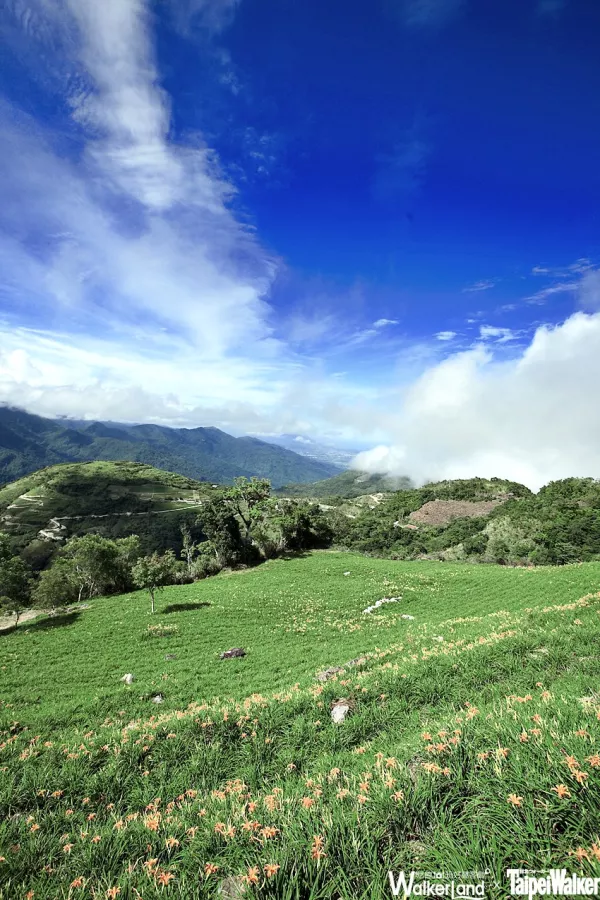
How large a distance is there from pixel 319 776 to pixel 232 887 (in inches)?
92.4

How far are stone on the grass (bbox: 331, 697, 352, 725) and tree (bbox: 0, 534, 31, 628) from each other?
31.0m

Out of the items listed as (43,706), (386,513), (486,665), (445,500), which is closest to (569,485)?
(445,500)

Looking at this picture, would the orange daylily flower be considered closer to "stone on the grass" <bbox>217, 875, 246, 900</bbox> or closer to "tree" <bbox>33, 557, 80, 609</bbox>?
"stone on the grass" <bbox>217, 875, 246, 900</bbox>

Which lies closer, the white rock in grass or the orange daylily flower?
the orange daylily flower

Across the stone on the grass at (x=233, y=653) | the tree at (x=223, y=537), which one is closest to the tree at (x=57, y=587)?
the tree at (x=223, y=537)

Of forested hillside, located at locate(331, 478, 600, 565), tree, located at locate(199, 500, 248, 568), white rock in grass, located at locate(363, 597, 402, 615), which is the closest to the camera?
white rock in grass, located at locate(363, 597, 402, 615)

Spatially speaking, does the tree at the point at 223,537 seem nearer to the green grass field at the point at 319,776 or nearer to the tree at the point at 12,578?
the tree at the point at 12,578

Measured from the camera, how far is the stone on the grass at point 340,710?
8.17 metres

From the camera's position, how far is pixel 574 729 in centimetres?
481

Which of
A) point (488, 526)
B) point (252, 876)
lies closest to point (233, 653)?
point (252, 876)

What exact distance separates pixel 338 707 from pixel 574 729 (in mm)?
5382

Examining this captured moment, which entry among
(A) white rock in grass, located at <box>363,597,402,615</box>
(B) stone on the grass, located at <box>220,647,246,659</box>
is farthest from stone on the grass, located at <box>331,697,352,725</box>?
(A) white rock in grass, located at <box>363,597,402,615</box>

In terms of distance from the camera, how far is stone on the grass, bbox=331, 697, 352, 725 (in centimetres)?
817

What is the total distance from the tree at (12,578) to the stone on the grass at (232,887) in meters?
33.1
